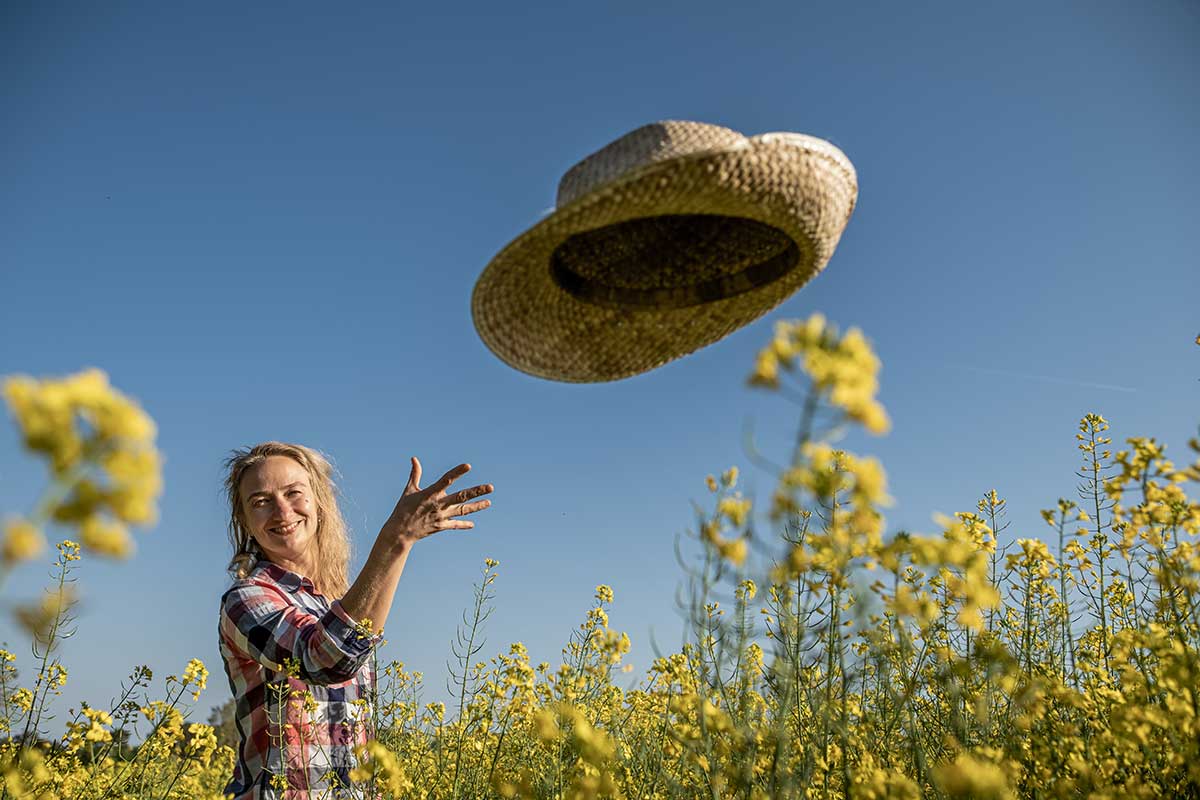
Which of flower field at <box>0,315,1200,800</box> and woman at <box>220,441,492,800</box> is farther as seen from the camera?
woman at <box>220,441,492,800</box>

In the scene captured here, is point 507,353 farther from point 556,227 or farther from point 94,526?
point 94,526

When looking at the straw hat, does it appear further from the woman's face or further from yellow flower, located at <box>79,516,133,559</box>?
the woman's face

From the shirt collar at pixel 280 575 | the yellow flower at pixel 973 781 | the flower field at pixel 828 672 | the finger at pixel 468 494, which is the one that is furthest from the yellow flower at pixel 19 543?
the shirt collar at pixel 280 575

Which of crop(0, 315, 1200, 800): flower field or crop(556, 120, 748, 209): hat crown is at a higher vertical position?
crop(556, 120, 748, 209): hat crown

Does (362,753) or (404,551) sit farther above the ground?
(404,551)

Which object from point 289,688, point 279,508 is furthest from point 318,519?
point 289,688

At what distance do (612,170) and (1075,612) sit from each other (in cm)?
287

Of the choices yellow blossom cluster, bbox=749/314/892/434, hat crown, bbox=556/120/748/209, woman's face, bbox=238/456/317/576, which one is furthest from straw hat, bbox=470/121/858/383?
woman's face, bbox=238/456/317/576

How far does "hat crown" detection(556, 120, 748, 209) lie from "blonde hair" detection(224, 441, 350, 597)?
212cm

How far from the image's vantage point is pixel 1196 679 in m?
1.58

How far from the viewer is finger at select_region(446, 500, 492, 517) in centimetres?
230

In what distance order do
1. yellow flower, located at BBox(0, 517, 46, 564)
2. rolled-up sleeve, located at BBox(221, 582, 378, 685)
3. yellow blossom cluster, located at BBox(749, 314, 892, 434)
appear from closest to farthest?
yellow flower, located at BBox(0, 517, 46, 564) < yellow blossom cluster, located at BBox(749, 314, 892, 434) < rolled-up sleeve, located at BBox(221, 582, 378, 685)

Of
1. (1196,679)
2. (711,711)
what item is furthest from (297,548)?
(1196,679)

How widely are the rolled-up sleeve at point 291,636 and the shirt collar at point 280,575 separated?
24 centimetres
